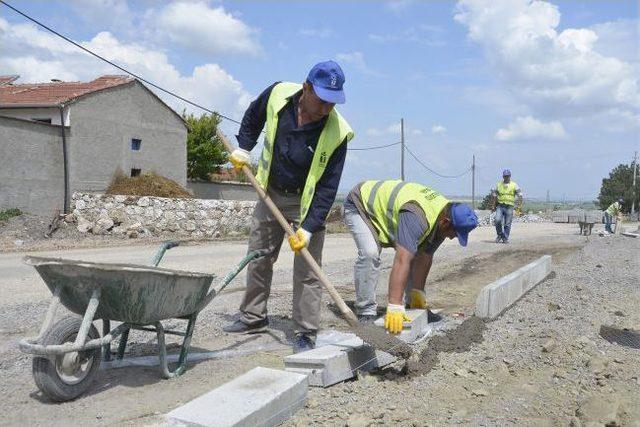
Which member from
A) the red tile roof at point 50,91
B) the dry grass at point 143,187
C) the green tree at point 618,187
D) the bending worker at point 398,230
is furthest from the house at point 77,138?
the green tree at point 618,187

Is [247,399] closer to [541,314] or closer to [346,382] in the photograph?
[346,382]

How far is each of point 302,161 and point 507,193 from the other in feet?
33.8

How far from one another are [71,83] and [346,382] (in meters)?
20.3

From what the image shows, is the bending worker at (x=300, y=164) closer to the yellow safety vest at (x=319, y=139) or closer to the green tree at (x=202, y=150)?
the yellow safety vest at (x=319, y=139)

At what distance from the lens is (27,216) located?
15820 mm

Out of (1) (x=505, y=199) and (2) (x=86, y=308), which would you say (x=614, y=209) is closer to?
(1) (x=505, y=199)

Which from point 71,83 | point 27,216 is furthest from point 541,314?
point 71,83

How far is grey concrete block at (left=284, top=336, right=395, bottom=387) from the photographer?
3.59m

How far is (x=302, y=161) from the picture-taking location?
4.26m

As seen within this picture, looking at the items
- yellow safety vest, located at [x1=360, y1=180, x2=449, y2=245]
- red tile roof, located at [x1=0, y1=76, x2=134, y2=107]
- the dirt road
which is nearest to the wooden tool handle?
the dirt road

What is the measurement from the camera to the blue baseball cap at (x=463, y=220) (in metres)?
4.62

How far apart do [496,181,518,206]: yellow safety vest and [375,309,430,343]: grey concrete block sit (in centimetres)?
915

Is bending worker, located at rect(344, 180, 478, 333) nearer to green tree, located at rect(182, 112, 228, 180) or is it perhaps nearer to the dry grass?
the dry grass

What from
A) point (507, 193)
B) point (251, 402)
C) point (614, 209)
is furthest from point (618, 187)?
point (251, 402)
